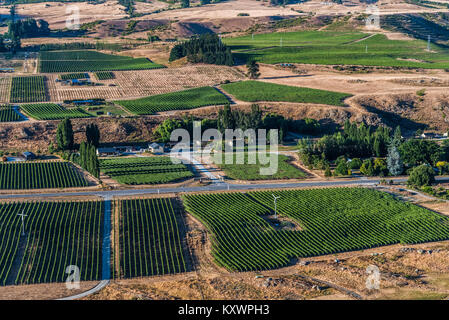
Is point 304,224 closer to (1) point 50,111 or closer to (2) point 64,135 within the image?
(2) point 64,135

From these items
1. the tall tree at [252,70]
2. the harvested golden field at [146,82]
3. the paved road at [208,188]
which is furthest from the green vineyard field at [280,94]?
the paved road at [208,188]

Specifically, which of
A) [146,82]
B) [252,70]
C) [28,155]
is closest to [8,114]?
[28,155]

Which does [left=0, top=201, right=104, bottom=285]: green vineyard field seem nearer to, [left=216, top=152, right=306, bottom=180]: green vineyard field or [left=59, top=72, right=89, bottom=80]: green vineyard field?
[left=216, top=152, right=306, bottom=180]: green vineyard field

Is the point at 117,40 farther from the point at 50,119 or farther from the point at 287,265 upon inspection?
the point at 287,265

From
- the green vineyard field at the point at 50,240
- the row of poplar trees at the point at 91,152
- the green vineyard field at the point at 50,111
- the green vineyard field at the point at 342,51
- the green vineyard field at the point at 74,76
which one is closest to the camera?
the green vineyard field at the point at 50,240

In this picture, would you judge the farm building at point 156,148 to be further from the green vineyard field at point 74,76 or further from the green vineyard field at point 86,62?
the green vineyard field at point 86,62
